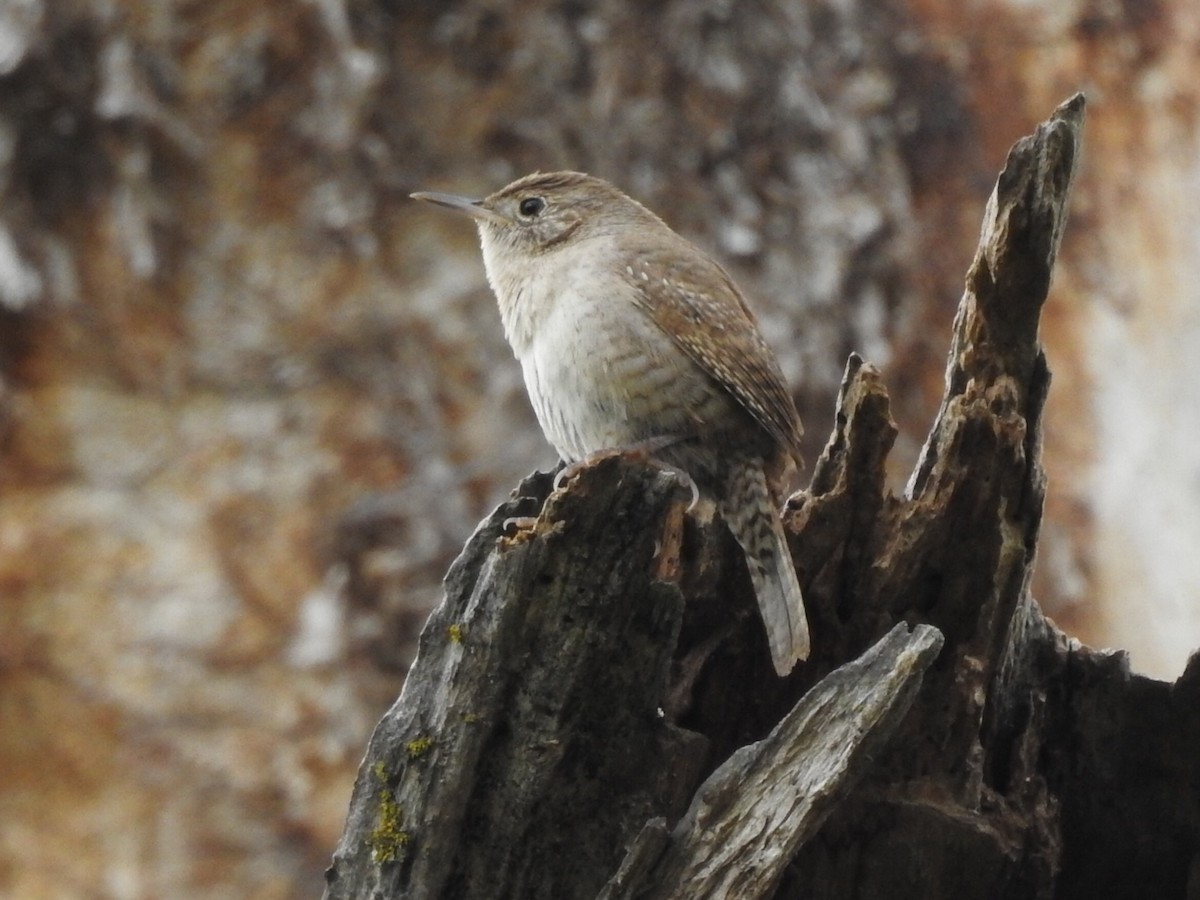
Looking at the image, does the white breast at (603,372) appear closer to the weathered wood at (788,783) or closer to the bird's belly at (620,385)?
the bird's belly at (620,385)

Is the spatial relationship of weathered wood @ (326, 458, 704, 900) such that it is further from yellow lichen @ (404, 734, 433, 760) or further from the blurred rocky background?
the blurred rocky background

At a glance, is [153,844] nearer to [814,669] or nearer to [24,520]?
[24,520]

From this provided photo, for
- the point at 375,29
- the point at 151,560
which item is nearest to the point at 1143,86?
the point at 375,29

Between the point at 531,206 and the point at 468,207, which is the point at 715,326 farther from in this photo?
the point at 468,207

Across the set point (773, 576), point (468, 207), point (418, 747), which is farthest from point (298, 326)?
point (418, 747)

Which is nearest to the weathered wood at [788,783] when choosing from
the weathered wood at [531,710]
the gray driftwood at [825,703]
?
the gray driftwood at [825,703]

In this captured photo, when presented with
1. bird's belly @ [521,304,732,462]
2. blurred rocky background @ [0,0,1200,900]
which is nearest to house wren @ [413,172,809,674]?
bird's belly @ [521,304,732,462]
